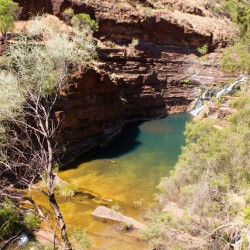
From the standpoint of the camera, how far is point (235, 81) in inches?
1420

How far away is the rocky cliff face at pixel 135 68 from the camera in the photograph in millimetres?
24359

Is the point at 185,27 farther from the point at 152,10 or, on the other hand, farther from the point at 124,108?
the point at 124,108

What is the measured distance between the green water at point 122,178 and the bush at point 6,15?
11167 millimetres

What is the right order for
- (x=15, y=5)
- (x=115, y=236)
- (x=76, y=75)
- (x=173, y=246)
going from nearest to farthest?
(x=173, y=246) < (x=115, y=236) < (x=76, y=75) < (x=15, y=5)

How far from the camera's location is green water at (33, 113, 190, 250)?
1314cm

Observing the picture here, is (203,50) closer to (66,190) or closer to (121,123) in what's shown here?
(121,123)

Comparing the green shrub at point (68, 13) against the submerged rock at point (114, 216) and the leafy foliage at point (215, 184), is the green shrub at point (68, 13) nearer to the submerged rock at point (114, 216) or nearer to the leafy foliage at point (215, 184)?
the leafy foliage at point (215, 184)

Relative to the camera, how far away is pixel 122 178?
19.4 meters

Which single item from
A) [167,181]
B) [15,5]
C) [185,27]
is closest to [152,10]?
[185,27]

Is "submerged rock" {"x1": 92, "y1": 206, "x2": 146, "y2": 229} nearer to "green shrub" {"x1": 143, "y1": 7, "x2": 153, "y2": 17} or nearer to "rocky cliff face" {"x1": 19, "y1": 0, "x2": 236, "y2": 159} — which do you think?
"rocky cliff face" {"x1": 19, "y1": 0, "x2": 236, "y2": 159}

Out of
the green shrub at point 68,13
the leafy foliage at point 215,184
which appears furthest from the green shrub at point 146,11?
the leafy foliage at point 215,184

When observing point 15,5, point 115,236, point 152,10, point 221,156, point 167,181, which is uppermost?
point 152,10

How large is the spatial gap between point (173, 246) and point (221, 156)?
12.6ft

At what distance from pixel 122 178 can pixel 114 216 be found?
545cm
